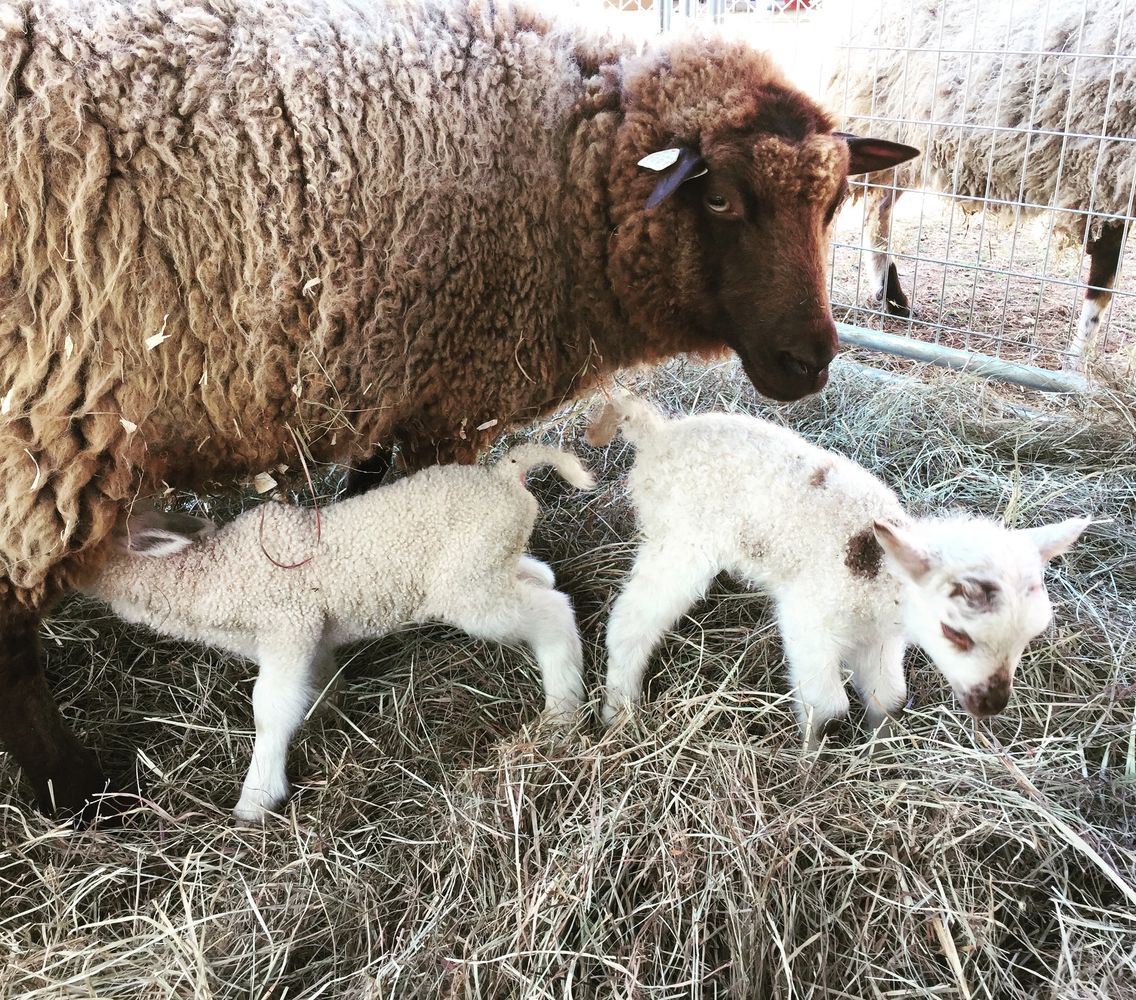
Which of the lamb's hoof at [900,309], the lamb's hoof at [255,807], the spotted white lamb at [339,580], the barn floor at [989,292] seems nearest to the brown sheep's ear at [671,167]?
the spotted white lamb at [339,580]

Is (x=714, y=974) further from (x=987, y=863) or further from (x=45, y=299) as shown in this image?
(x=45, y=299)

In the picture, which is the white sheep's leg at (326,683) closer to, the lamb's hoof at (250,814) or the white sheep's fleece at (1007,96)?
the lamb's hoof at (250,814)

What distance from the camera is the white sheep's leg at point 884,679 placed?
8.24 feet

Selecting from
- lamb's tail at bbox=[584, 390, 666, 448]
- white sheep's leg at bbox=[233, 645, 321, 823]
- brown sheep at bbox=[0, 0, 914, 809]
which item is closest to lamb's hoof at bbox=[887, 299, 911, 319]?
brown sheep at bbox=[0, 0, 914, 809]

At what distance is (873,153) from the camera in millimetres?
2885

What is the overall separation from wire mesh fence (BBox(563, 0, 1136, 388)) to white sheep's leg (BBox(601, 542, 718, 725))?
2584 millimetres

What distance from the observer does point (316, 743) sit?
2664 millimetres

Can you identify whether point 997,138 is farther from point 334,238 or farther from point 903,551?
point 334,238

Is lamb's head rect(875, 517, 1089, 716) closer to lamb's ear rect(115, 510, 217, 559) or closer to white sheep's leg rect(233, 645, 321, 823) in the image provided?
white sheep's leg rect(233, 645, 321, 823)

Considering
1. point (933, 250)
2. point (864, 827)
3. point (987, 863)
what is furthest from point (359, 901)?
point (933, 250)

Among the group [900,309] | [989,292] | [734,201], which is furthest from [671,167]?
[989,292]

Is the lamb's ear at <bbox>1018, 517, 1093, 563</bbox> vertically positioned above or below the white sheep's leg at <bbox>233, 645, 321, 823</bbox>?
above

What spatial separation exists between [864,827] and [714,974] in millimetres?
477

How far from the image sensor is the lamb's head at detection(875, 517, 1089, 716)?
210 cm
